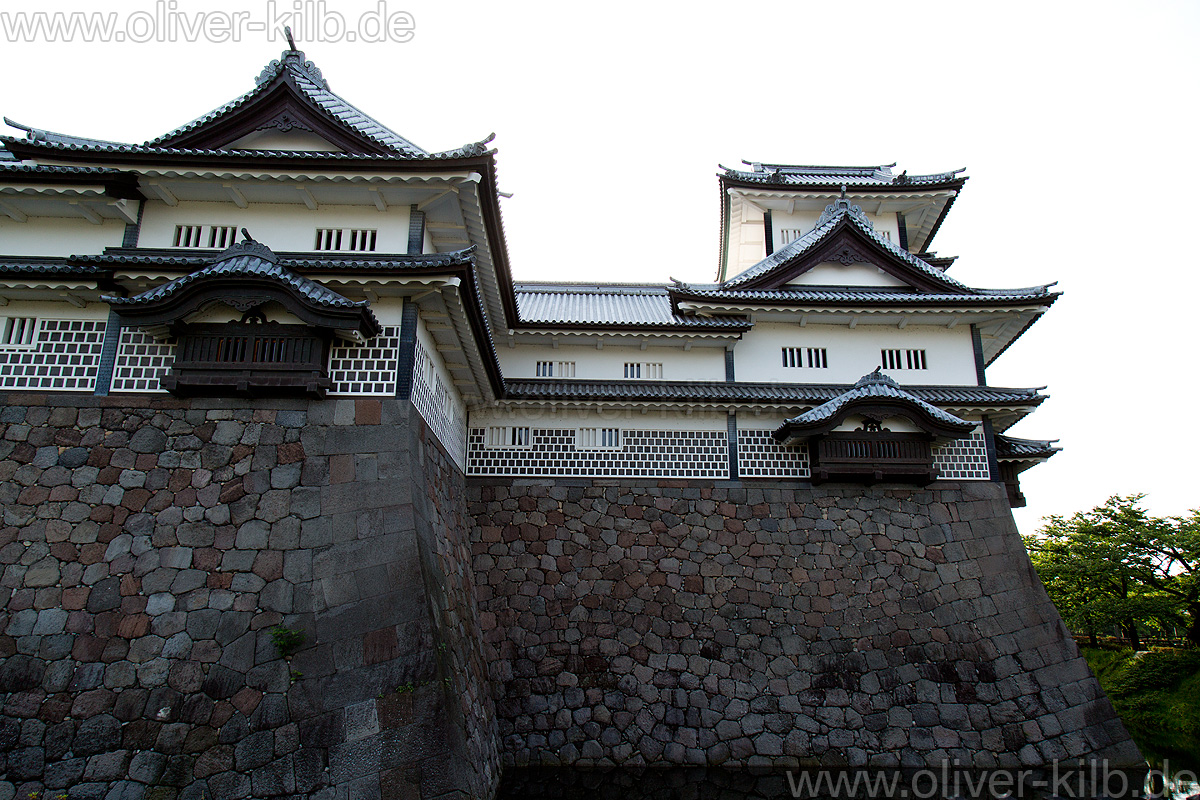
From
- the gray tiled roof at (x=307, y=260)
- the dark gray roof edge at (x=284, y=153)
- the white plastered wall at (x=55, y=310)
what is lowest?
the white plastered wall at (x=55, y=310)

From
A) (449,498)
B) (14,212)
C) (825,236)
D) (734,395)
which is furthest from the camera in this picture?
(825,236)

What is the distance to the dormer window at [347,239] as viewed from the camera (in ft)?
33.2

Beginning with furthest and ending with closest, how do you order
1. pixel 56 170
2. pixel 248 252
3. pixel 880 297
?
1. pixel 880 297
2. pixel 56 170
3. pixel 248 252

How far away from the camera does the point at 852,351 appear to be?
14.1m

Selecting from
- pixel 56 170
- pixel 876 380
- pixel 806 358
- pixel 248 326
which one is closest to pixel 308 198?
pixel 248 326

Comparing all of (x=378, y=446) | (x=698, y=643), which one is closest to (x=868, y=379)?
(x=698, y=643)

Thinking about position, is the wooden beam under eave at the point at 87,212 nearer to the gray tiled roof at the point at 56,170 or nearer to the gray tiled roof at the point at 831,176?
the gray tiled roof at the point at 56,170

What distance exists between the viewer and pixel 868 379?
12516 mm

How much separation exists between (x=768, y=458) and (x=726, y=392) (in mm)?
1609

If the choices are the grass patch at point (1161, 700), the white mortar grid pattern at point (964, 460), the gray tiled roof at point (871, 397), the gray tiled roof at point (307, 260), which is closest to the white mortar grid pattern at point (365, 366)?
the gray tiled roof at point (307, 260)

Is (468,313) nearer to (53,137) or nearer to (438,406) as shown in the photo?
(438,406)

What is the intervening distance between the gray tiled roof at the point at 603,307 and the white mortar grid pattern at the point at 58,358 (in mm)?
7369

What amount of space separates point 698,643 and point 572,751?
2.80 m

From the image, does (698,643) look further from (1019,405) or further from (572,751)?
(1019,405)
